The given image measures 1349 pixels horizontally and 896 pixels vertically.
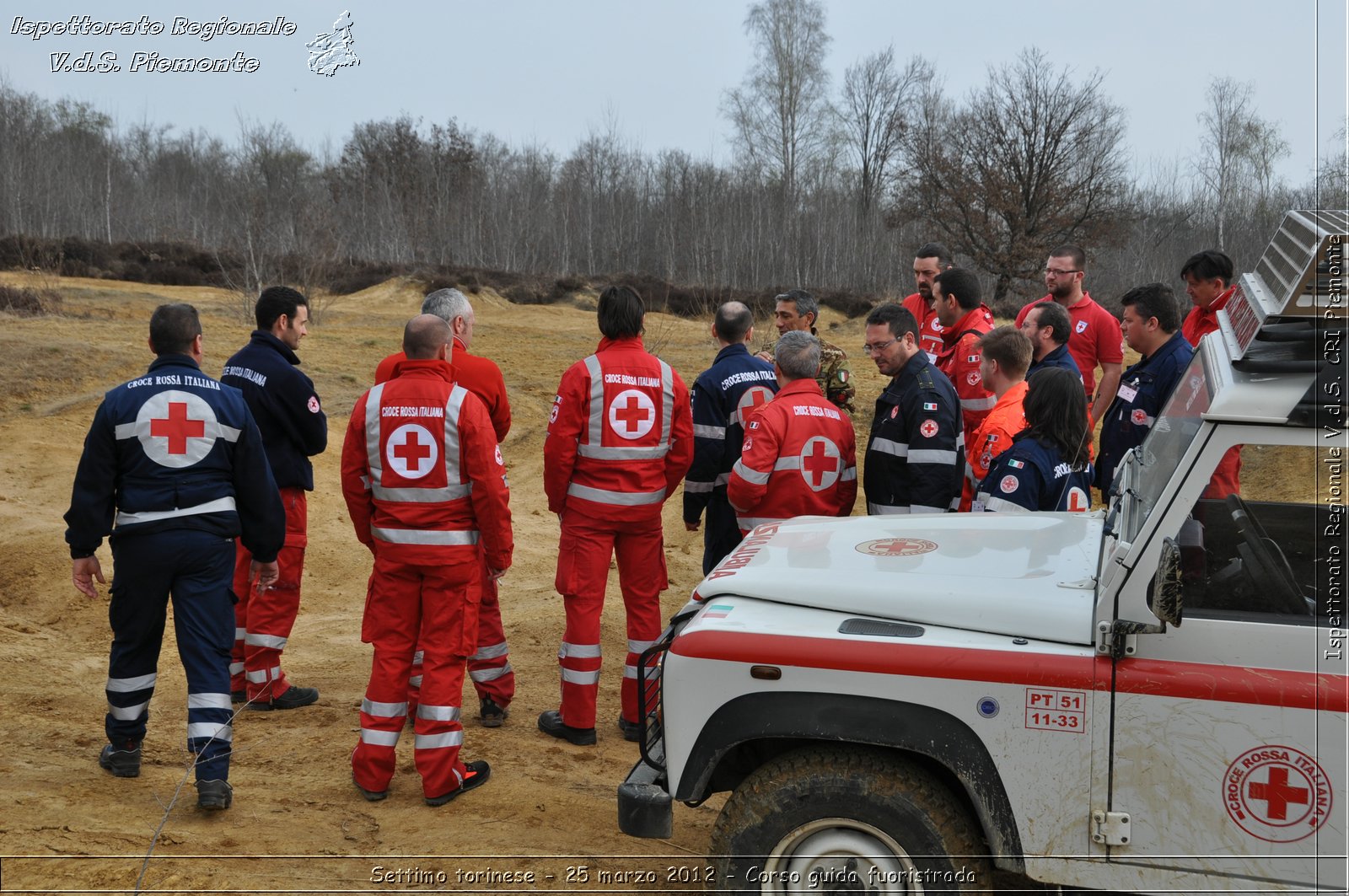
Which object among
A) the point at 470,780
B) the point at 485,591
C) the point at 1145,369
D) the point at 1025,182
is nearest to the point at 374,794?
the point at 470,780

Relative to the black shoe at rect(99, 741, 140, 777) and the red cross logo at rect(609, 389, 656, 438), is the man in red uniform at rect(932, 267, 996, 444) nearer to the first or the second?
the red cross logo at rect(609, 389, 656, 438)

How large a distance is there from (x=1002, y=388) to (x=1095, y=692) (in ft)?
9.17

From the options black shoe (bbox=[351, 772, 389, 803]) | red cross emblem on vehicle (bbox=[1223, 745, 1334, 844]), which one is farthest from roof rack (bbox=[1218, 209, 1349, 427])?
black shoe (bbox=[351, 772, 389, 803])

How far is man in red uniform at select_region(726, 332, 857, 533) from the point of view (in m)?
5.39

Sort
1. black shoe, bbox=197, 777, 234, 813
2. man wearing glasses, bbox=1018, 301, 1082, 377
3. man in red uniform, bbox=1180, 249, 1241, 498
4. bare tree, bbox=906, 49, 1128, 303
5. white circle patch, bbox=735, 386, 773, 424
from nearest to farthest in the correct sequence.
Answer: black shoe, bbox=197, 777, 234, 813, white circle patch, bbox=735, 386, 773, 424, man wearing glasses, bbox=1018, 301, 1082, 377, man in red uniform, bbox=1180, 249, 1241, 498, bare tree, bbox=906, 49, 1128, 303

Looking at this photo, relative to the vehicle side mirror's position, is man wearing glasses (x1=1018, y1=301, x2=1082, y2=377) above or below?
above

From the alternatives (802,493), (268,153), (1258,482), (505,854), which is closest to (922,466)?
(802,493)

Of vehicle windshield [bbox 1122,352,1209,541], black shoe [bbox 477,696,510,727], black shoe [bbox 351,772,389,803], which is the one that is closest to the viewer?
vehicle windshield [bbox 1122,352,1209,541]

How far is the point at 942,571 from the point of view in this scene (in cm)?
365

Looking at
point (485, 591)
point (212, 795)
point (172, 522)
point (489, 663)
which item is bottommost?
point (212, 795)

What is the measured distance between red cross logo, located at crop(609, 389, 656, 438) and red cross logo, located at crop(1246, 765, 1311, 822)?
3330 mm

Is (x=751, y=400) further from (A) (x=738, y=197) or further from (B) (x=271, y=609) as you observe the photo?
(A) (x=738, y=197)

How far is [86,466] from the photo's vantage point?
473 cm

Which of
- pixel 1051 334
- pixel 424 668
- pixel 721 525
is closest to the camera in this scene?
pixel 424 668
